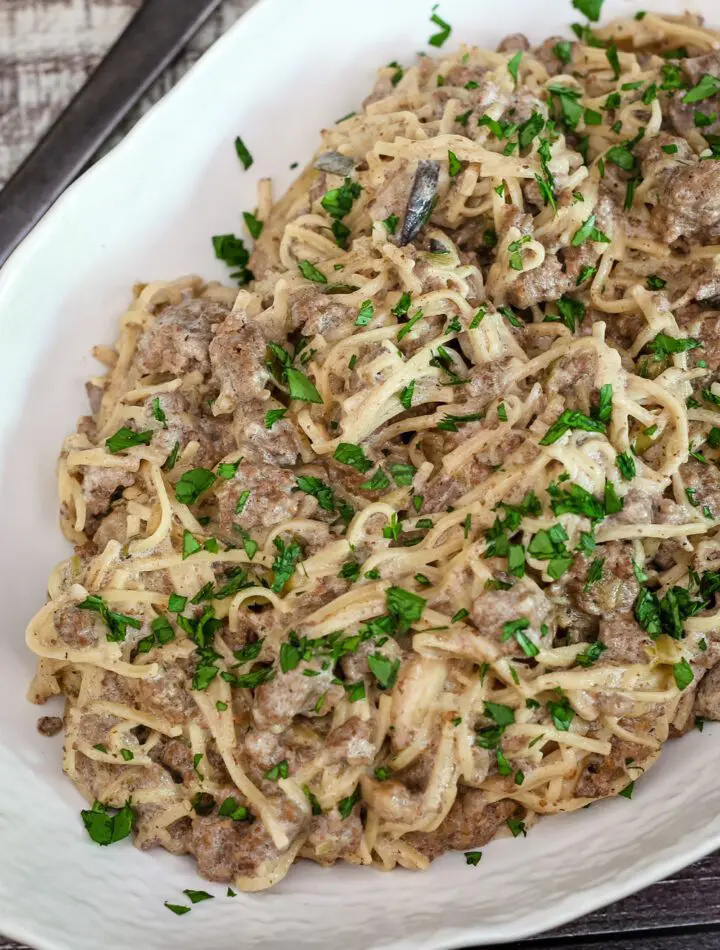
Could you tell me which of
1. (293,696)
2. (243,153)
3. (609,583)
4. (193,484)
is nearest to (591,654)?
(609,583)

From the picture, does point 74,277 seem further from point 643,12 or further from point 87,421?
point 643,12

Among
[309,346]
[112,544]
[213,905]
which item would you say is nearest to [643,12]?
[309,346]

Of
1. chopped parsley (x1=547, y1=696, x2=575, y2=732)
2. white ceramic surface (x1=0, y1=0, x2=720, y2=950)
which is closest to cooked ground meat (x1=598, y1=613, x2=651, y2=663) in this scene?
chopped parsley (x1=547, y1=696, x2=575, y2=732)

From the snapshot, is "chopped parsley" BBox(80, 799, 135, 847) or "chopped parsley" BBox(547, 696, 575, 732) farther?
"chopped parsley" BBox(80, 799, 135, 847)

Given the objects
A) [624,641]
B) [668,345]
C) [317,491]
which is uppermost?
[317,491]

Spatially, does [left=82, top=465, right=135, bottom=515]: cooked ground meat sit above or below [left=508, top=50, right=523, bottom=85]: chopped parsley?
below

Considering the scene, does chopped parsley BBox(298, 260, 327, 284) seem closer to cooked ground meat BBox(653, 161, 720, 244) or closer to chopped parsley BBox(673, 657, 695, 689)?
cooked ground meat BBox(653, 161, 720, 244)

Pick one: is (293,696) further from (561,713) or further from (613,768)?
(613,768)
